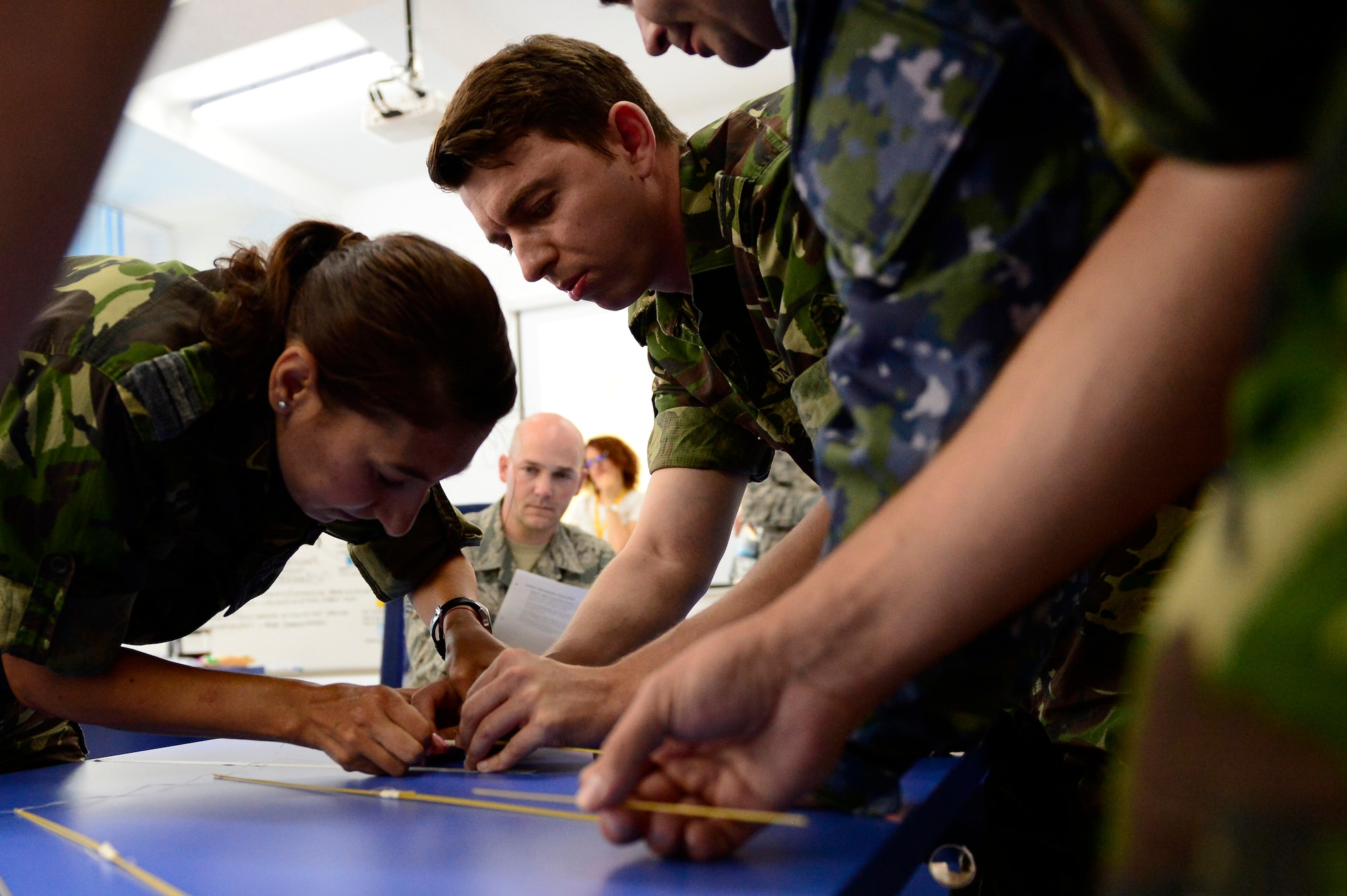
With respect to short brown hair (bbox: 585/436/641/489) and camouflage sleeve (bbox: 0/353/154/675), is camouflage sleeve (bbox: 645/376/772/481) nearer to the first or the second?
camouflage sleeve (bbox: 0/353/154/675)

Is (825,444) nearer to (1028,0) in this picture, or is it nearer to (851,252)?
(851,252)

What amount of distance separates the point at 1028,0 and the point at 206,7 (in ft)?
14.0

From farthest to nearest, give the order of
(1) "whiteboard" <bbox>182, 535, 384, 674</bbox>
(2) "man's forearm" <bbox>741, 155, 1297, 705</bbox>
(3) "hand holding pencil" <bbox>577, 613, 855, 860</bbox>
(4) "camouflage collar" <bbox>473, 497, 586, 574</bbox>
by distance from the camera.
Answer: (1) "whiteboard" <bbox>182, 535, 384, 674</bbox> → (4) "camouflage collar" <bbox>473, 497, 586, 574</bbox> → (3) "hand holding pencil" <bbox>577, 613, 855, 860</bbox> → (2) "man's forearm" <bbox>741, 155, 1297, 705</bbox>

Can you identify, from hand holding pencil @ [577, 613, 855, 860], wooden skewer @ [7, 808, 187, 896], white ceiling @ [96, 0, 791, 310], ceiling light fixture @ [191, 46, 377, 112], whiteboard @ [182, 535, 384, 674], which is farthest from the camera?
whiteboard @ [182, 535, 384, 674]

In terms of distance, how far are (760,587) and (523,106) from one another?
722mm

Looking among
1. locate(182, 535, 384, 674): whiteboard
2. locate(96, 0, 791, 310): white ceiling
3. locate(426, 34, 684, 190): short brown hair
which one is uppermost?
locate(96, 0, 791, 310): white ceiling

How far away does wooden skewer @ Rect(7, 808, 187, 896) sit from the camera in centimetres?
65

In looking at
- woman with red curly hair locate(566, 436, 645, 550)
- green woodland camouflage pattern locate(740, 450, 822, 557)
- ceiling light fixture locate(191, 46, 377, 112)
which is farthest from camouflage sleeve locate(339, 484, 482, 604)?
ceiling light fixture locate(191, 46, 377, 112)

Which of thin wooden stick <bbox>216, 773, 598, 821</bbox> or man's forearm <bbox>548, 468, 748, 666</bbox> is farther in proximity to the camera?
man's forearm <bbox>548, 468, 748, 666</bbox>

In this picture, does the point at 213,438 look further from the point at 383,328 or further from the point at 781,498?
the point at 781,498

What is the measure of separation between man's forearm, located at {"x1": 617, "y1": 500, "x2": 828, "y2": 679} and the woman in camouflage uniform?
30cm

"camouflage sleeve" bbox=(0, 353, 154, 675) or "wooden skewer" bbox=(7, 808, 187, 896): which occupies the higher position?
"camouflage sleeve" bbox=(0, 353, 154, 675)

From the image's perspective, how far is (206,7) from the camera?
389 centimetres

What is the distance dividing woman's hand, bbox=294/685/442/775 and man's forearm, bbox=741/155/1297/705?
0.72 m
